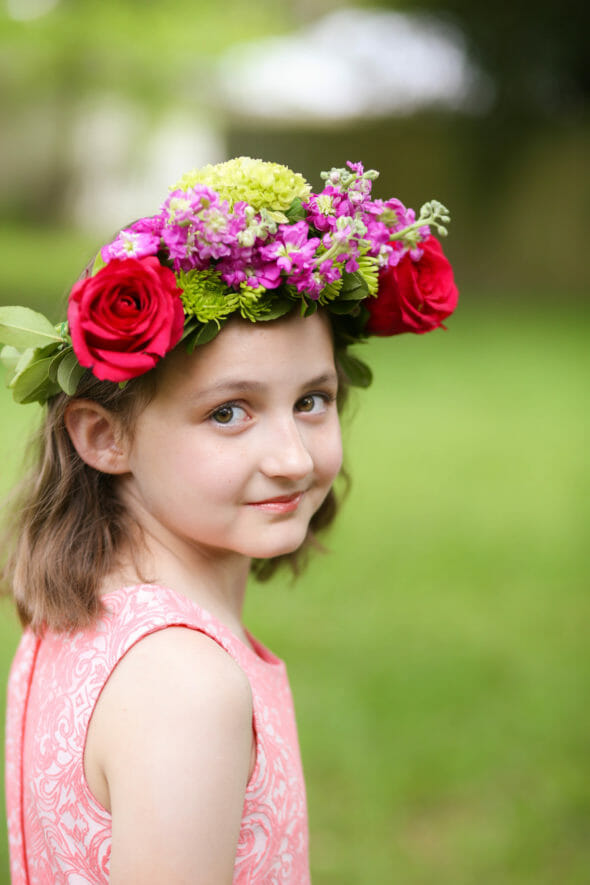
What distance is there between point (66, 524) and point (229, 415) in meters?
0.40

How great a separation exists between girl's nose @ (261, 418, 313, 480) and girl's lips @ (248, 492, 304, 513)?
0.05 meters

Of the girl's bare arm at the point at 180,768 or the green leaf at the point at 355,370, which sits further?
the green leaf at the point at 355,370

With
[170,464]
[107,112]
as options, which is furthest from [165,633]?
[107,112]

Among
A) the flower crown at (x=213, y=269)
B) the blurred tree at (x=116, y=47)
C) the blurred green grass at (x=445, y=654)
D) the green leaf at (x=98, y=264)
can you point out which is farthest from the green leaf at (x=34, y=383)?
the blurred tree at (x=116, y=47)

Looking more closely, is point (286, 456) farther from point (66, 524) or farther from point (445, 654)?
point (445, 654)

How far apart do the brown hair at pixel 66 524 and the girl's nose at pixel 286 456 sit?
22 cm

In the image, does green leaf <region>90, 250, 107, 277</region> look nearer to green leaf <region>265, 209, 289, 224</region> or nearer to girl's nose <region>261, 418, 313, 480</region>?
green leaf <region>265, 209, 289, 224</region>

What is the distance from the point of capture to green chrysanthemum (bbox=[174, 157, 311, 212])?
5.73 ft

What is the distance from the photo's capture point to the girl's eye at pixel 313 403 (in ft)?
6.06

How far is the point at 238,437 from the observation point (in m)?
1.75

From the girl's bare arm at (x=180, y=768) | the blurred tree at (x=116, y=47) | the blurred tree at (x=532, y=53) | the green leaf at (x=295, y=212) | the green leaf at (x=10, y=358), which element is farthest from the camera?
the blurred tree at (x=116, y=47)

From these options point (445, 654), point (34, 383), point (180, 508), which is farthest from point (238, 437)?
point (445, 654)

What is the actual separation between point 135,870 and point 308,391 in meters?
0.79

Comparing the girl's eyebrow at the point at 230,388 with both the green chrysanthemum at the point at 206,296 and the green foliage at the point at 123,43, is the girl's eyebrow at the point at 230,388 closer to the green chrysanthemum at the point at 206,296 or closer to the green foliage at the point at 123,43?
the green chrysanthemum at the point at 206,296
